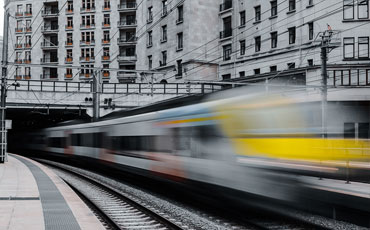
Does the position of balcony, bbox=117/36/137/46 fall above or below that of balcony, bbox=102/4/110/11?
below

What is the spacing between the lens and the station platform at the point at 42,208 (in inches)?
355

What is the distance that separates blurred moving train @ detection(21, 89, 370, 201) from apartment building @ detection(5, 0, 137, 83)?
56103 millimetres

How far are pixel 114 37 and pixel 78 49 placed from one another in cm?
620

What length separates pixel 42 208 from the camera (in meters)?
10.9

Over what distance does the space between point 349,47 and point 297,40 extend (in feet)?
13.0

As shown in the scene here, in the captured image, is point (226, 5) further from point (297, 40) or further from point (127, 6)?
point (127, 6)

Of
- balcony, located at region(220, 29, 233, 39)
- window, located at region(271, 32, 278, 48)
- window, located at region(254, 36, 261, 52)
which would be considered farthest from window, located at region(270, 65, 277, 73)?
balcony, located at region(220, 29, 233, 39)

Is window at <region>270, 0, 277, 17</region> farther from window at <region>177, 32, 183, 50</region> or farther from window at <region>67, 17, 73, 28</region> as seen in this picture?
window at <region>67, 17, 73, 28</region>

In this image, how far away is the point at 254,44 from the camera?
141ft

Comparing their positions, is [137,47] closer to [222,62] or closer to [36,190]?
[222,62]

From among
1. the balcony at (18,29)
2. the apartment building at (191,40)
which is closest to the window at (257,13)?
the apartment building at (191,40)

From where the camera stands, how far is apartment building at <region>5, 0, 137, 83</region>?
6938 centimetres

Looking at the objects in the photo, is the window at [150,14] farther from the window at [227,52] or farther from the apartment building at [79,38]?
the apartment building at [79,38]

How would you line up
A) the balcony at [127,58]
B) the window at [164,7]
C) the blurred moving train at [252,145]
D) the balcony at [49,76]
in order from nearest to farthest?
the blurred moving train at [252,145]
the window at [164,7]
the balcony at [127,58]
the balcony at [49,76]
